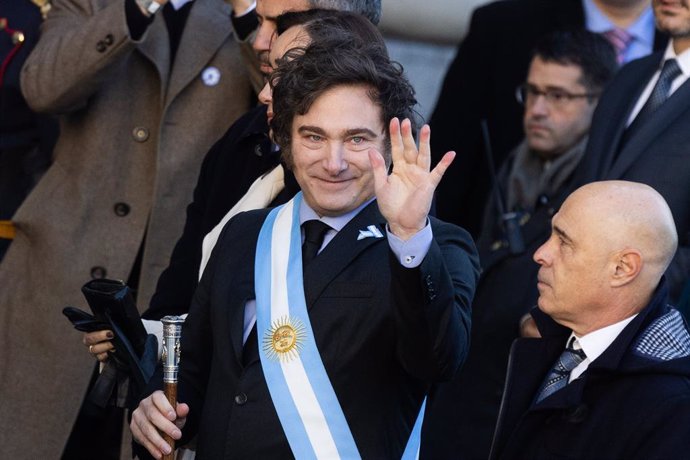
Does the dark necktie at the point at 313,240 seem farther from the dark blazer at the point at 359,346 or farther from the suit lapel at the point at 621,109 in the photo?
the suit lapel at the point at 621,109

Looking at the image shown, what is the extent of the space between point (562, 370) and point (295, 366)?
0.71 metres

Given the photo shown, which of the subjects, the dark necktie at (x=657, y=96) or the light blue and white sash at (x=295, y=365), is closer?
the light blue and white sash at (x=295, y=365)

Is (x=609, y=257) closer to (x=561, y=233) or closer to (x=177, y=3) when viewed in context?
(x=561, y=233)

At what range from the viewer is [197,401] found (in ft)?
12.7

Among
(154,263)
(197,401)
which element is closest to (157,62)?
(154,263)

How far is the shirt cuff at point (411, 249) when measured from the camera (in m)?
3.30

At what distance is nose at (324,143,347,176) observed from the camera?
143 inches

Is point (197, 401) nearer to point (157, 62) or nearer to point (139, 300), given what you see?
point (139, 300)

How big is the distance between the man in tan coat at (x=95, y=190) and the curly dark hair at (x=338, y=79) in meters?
1.27

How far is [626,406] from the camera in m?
3.57

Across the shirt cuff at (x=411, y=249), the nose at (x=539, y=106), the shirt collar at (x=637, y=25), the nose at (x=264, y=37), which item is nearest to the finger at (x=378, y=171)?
the shirt cuff at (x=411, y=249)

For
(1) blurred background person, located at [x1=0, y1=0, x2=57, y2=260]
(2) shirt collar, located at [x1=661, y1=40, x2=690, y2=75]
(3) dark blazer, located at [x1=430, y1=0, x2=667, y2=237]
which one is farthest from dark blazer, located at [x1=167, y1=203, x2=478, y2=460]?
(3) dark blazer, located at [x1=430, y1=0, x2=667, y2=237]

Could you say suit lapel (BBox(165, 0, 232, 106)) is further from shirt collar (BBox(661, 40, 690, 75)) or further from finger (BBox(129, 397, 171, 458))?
finger (BBox(129, 397, 171, 458))

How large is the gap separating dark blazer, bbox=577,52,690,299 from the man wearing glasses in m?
0.27
